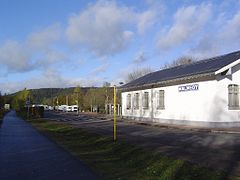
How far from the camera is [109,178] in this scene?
8.96 metres

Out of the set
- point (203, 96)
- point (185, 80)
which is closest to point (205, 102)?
point (203, 96)

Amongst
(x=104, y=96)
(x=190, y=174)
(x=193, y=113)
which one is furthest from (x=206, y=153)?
(x=104, y=96)

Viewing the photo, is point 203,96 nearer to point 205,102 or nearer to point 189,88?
point 205,102

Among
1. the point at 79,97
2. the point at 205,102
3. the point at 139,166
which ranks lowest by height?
the point at 139,166

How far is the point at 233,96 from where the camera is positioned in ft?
95.6

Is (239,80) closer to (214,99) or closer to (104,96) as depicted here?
(214,99)

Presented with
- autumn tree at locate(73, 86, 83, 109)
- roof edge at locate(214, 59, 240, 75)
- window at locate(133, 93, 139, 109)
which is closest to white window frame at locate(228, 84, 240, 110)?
roof edge at locate(214, 59, 240, 75)

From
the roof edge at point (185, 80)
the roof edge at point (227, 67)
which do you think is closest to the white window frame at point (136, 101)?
the roof edge at point (185, 80)

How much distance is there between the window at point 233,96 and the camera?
28859mm

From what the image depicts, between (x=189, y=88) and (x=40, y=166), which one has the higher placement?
(x=189, y=88)

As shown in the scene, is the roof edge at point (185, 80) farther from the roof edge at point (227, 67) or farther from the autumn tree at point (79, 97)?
the autumn tree at point (79, 97)

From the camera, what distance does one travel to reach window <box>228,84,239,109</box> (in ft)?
94.7

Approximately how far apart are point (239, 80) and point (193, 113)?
4.46 m

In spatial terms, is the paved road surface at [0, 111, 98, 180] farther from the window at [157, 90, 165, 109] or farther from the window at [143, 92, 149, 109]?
the window at [143, 92, 149, 109]
